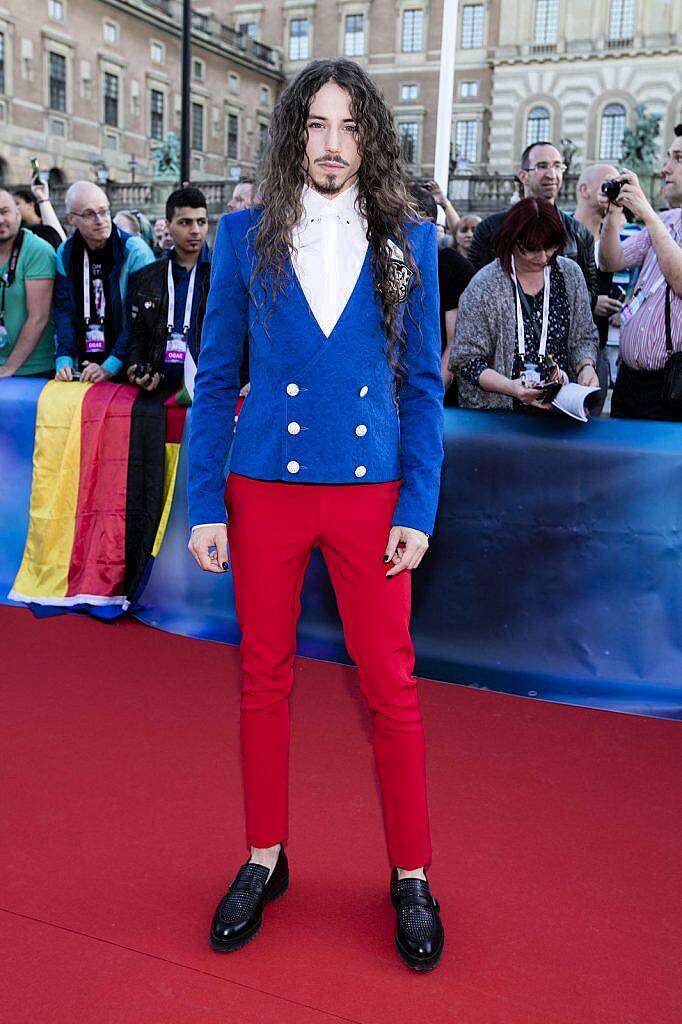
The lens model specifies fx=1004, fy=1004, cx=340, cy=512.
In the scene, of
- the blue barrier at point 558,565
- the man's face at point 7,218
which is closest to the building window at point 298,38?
the man's face at point 7,218

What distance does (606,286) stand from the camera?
5.34 m

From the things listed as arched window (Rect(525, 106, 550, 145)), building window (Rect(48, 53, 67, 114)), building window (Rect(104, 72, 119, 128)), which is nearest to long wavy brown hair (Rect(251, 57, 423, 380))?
building window (Rect(48, 53, 67, 114))

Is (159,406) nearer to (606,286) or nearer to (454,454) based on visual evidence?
(454,454)

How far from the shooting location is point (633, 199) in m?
3.92

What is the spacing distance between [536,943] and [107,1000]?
100 centimetres

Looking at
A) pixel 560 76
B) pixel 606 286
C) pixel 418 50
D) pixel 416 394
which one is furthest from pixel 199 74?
pixel 416 394

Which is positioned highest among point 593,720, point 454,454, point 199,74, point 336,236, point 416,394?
point 199,74

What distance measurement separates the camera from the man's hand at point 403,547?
2.21 m

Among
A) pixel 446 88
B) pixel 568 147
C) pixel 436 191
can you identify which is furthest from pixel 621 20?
pixel 436 191

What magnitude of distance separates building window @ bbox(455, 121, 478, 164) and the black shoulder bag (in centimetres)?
5004

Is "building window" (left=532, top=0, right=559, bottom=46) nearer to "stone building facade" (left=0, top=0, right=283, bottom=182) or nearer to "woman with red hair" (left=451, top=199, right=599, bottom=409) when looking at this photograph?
"stone building facade" (left=0, top=0, right=283, bottom=182)

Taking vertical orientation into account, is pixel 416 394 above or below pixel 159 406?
above

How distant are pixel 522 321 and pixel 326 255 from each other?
2.05 meters

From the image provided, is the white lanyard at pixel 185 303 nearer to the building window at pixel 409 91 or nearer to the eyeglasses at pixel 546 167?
the eyeglasses at pixel 546 167
